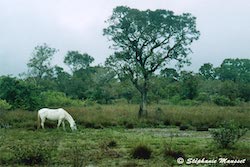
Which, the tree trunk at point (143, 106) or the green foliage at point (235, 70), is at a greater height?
the green foliage at point (235, 70)

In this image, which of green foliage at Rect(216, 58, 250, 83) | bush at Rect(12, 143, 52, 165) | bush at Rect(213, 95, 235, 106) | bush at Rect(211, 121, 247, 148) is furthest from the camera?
green foliage at Rect(216, 58, 250, 83)

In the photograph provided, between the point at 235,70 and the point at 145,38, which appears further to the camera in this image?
the point at 235,70

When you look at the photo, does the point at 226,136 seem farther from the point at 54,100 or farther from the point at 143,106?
the point at 54,100

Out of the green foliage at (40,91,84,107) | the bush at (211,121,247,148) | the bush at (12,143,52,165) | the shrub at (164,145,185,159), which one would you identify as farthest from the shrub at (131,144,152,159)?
the green foliage at (40,91,84,107)

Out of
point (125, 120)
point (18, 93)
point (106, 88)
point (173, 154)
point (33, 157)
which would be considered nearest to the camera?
point (33, 157)

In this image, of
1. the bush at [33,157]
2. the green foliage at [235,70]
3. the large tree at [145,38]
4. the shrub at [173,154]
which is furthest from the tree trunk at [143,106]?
the green foliage at [235,70]

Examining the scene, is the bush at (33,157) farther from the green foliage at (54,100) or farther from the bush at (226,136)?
the green foliage at (54,100)

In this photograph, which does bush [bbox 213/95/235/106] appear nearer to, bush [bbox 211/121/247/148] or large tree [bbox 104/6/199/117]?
large tree [bbox 104/6/199/117]

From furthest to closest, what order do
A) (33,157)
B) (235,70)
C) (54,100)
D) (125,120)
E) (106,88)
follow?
(235,70) < (106,88) < (54,100) < (125,120) < (33,157)

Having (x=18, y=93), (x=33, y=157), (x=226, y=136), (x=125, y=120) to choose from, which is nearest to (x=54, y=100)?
(x=18, y=93)

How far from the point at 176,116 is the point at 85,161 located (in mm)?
20381

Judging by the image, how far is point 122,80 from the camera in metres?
36.5

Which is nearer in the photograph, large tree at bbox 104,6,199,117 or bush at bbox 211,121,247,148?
bush at bbox 211,121,247,148

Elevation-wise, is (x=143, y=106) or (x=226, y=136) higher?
(x=143, y=106)
